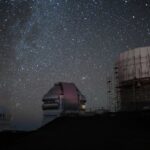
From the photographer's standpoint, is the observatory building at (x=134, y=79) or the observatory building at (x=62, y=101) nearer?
the observatory building at (x=134, y=79)

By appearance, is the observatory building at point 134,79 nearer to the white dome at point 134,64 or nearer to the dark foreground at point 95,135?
the white dome at point 134,64

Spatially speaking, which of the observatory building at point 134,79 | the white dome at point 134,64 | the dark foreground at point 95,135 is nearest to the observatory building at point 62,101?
the observatory building at point 134,79

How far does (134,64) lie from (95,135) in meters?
22.0

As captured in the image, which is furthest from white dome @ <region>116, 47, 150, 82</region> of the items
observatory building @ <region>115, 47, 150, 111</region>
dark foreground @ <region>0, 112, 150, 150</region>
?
dark foreground @ <region>0, 112, 150, 150</region>

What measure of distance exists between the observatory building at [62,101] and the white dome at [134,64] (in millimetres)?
8279

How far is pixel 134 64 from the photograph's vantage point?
41844 millimetres

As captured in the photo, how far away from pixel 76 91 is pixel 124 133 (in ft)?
82.4

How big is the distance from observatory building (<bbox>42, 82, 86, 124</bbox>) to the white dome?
326 inches

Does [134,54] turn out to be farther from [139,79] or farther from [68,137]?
[68,137]

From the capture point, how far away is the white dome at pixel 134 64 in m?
40.5

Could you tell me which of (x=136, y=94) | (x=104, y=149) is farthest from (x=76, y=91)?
Answer: (x=104, y=149)

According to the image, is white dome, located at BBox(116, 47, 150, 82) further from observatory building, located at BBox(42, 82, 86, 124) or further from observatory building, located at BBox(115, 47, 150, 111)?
observatory building, located at BBox(42, 82, 86, 124)

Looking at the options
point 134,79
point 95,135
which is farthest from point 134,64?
point 95,135

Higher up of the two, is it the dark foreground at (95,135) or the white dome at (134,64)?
the white dome at (134,64)
